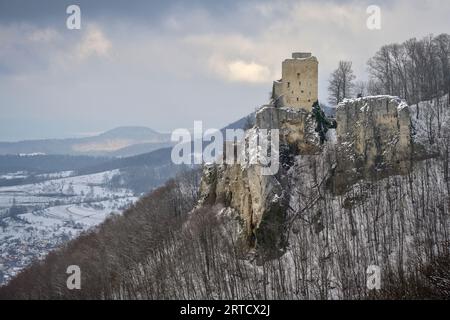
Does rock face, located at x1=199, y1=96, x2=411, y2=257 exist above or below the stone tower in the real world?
→ below

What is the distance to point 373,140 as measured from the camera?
143ft

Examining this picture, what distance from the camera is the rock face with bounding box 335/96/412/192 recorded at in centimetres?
4253

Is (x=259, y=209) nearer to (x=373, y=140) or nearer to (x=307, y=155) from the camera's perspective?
(x=307, y=155)

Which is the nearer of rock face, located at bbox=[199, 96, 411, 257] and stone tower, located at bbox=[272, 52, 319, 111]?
rock face, located at bbox=[199, 96, 411, 257]

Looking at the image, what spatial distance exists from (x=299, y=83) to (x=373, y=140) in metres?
9.30

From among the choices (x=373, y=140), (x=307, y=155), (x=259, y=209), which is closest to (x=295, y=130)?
(x=307, y=155)

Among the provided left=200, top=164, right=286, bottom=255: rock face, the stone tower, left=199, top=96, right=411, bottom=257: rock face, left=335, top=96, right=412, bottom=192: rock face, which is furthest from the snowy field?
left=335, top=96, right=412, bottom=192: rock face

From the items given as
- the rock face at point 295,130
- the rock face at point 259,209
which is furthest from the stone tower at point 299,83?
the rock face at point 259,209

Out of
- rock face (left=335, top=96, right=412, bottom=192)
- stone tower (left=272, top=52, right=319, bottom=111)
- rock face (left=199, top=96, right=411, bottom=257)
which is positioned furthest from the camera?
stone tower (left=272, top=52, right=319, bottom=111)

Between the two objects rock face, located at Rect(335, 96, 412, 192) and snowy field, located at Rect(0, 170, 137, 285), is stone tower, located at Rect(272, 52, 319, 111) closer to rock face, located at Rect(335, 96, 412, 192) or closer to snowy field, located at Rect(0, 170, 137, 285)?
rock face, located at Rect(335, 96, 412, 192)

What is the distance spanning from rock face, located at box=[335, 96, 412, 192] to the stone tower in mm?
4524

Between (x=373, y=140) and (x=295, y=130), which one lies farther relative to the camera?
(x=295, y=130)

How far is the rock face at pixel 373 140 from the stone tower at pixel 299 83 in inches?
178
